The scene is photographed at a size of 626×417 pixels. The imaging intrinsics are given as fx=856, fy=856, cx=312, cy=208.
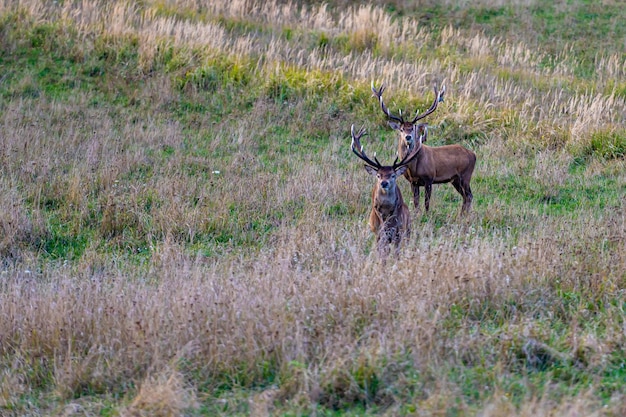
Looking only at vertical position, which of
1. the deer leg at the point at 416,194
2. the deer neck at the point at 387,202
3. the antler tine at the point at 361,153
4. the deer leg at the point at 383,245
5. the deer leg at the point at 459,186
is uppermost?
the antler tine at the point at 361,153

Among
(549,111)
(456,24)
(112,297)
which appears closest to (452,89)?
(549,111)

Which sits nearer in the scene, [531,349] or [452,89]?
[531,349]

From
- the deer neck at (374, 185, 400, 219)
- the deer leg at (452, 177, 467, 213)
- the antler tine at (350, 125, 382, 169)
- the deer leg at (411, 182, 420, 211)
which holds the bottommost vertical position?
the deer leg at (411, 182, 420, 211)

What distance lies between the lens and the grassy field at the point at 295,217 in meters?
5.89

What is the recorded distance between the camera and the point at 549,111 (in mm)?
14406

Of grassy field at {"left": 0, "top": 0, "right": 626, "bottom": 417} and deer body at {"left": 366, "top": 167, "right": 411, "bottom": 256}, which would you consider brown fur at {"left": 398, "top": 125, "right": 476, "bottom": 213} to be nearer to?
grassy field at {"left": 0, "top": 0, "right": 626, "bottom": 417}

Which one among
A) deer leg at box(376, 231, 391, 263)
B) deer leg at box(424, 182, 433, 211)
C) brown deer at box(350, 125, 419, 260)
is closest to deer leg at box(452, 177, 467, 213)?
deer leg at box(424, 182, 433, 211)

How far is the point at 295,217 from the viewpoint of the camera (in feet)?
34.1

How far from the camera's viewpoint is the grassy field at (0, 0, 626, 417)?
5887mm

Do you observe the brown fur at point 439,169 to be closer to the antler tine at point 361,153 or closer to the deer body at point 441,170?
the deer body at point 441,170

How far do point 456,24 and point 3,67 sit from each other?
1092 cm

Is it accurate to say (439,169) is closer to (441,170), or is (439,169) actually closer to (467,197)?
(441,170)

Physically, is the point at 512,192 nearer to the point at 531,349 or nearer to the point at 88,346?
the point at 531,349

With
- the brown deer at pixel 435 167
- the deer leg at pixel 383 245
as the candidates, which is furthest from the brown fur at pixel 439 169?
the deer leg at pixel 383 245
